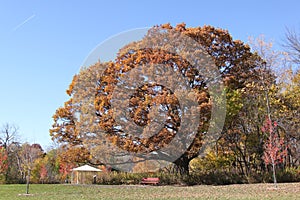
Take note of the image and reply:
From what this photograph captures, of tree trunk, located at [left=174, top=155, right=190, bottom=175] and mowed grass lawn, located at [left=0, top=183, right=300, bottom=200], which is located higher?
tree trunk, located at [left=174, top=155, right=190, bottom=175]

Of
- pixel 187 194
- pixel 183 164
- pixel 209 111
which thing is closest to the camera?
pixel 187 194

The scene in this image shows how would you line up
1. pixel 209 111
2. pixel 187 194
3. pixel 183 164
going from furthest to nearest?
pixel 183 164, pixel 209 111, pixel 187 194

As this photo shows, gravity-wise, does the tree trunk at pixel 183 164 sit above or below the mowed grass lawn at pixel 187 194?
above

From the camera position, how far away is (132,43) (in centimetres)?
1972

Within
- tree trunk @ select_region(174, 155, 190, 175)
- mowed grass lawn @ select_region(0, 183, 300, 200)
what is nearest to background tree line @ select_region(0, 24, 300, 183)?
tree trunk @ select_region(174, 155, 190, 175)

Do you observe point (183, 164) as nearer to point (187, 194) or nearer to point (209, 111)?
point (209, 111)

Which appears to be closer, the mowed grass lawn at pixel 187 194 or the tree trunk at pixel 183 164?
the mowed grass lawn at pixel 187 194

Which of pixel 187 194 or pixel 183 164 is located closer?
pixel 187 194

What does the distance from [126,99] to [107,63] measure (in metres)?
3.33

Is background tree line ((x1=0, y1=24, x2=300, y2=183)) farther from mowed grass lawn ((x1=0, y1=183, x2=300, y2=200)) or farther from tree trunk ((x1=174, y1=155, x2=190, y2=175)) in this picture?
mowed grass lawn ((x1=0, y1=183, x2=300, y2=200))

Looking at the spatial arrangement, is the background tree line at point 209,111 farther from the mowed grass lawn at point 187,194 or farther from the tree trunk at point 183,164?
the mowed grass lawn at point 187,194

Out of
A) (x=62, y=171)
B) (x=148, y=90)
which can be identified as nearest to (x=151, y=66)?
(x=148, y=90)

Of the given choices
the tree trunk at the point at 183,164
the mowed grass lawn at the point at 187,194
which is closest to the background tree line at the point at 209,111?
the tree trunk at the point at 183,164

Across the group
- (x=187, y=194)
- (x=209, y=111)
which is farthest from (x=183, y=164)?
(x=187, y=194)
